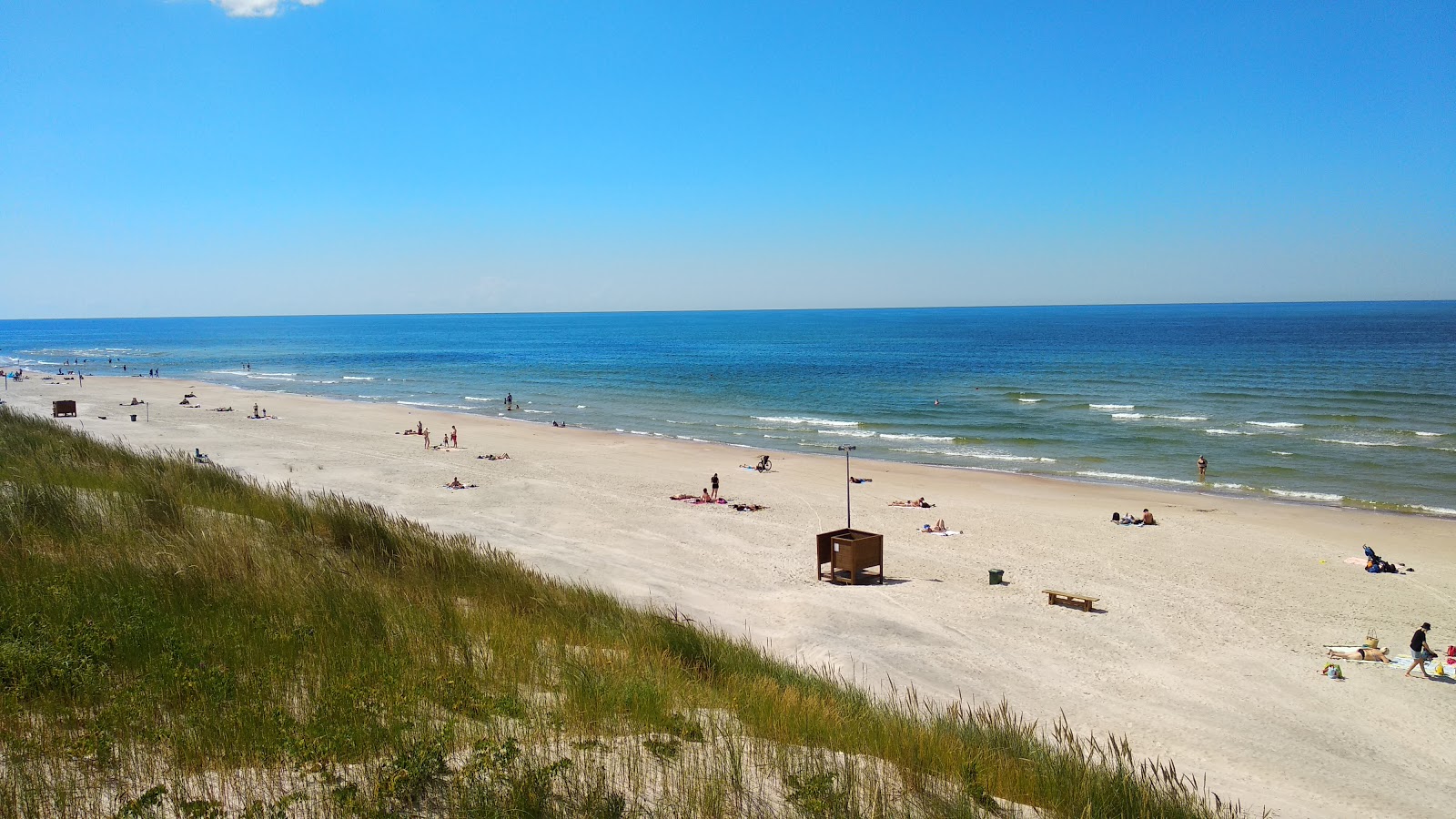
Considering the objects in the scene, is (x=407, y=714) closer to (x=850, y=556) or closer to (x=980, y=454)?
(x=850, y=556)

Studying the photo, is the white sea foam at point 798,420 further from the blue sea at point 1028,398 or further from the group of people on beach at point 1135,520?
the group of people on beach at point 1135,520

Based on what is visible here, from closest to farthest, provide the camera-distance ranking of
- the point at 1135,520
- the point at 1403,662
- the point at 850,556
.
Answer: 1. the point at 1403,662
2. the point at 850,556
3. the point at 1135,520

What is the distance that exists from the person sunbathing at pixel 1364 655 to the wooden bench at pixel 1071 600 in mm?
3972

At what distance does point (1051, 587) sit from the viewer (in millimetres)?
18109

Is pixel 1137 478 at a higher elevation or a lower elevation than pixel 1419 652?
lower

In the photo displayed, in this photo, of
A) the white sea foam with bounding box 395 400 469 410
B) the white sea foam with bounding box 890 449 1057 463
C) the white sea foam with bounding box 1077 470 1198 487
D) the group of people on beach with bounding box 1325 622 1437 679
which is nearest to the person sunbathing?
the group of people on beach with bounding box 1325 622 1437 679

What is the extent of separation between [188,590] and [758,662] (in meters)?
5.47

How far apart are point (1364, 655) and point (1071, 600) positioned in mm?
4750

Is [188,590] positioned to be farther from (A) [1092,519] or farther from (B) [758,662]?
(A) [1092,519]

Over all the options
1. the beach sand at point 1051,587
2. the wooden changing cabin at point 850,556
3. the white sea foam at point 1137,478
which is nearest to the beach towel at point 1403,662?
the beach sand at point 1051,587

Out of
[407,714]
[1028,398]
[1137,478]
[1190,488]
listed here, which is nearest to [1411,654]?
[1190,488]

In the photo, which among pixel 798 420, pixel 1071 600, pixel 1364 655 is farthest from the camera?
pixel 798 420

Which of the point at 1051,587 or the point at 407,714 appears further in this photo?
the point at 1051,587

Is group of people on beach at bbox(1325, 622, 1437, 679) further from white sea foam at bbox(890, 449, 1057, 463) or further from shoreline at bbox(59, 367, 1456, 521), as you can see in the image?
white sea foam at bbox(890, 449, 1057, 463)
